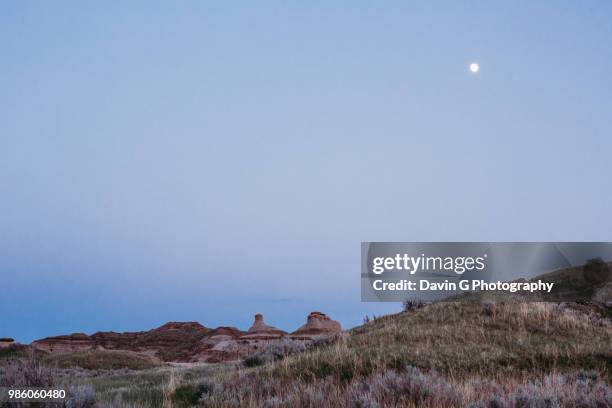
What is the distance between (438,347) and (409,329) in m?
2.54

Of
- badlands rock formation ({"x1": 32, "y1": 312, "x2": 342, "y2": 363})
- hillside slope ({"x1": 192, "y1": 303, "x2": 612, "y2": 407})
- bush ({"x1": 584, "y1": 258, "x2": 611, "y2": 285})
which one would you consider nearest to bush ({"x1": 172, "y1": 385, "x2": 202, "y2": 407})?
hillside slope ({"x1": 192, "y1": 303, "x2": 612, "y2": 407})

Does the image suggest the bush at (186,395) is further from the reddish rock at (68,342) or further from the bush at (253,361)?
the reddish rock at (68,342)

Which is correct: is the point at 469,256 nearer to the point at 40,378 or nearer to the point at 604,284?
the point at 604,284

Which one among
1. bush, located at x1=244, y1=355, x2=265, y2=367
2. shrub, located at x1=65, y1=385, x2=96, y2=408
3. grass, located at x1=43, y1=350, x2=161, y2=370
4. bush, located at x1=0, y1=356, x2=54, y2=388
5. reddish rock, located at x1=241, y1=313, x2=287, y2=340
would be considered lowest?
shrub, located at x1=65, y1=385, x2=96, y2=408

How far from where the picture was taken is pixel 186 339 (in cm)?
9969

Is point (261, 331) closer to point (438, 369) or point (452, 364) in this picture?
point (452, 364)

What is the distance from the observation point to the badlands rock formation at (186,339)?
83.4 m

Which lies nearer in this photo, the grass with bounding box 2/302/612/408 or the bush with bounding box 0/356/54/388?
the grass with bounding box 2/302/612/408

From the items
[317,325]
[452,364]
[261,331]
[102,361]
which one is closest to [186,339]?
[261,331]

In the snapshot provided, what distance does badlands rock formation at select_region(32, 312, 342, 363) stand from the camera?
274ft

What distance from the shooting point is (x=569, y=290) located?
35.6 m

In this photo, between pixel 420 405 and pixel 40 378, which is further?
pixel 40 378

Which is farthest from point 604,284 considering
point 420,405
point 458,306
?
point 420,405

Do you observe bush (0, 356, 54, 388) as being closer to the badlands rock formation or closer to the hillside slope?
the hillside slope
